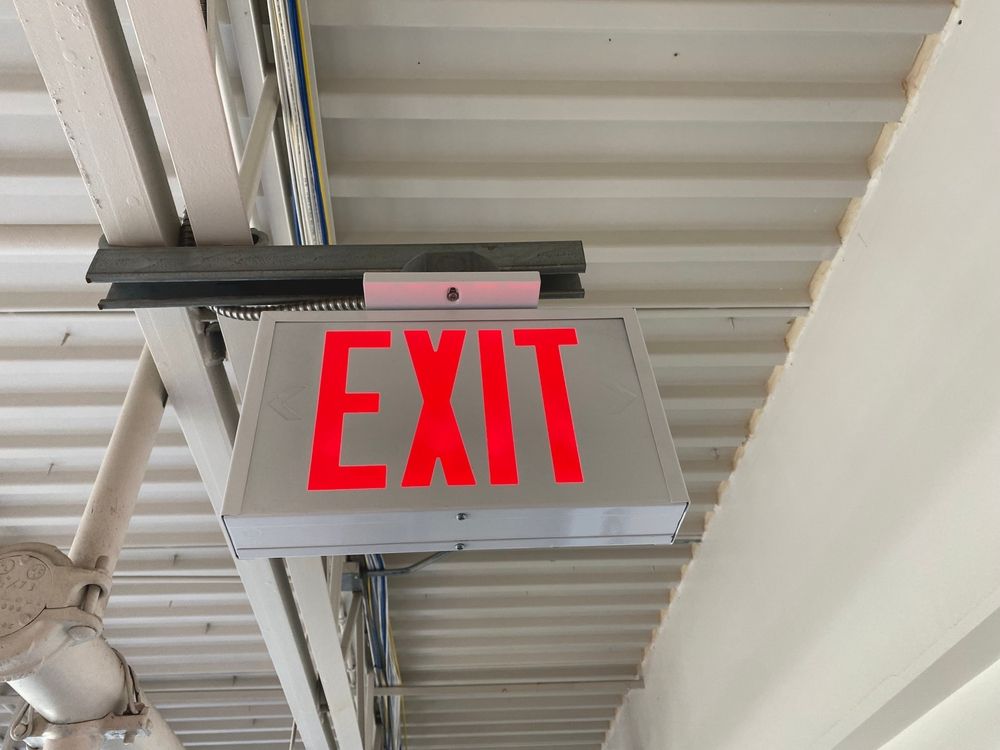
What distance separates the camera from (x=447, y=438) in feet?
3.78

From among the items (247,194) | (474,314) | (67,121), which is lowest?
(474,314)

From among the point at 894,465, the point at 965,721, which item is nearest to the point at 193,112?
the point at 894,465

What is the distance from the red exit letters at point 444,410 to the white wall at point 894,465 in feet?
3.98

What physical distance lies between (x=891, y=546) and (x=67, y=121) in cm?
240

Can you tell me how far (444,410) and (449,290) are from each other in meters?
0.29

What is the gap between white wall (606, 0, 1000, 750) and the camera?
173 cm

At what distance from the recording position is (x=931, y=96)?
6.75 ft

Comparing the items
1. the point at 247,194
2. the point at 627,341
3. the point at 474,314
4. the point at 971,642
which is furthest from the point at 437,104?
the point at 971,642

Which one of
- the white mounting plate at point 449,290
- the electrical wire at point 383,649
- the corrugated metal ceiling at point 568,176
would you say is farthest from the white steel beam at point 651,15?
the electrical wire at point 383,649

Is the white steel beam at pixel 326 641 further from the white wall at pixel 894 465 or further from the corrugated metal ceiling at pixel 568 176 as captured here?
the white wall at pixel 894 465

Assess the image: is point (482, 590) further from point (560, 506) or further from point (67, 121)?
point (67, 121)

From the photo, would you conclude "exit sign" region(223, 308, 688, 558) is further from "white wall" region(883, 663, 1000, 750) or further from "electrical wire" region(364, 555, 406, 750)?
"electrical wire" region(364, 555, 406, 750)

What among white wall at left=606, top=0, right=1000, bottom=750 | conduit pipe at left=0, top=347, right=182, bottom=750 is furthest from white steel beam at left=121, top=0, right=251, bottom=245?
white wall at left=606, top=0, right=1000, bottom=750

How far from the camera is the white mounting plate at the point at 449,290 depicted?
4.38ft
